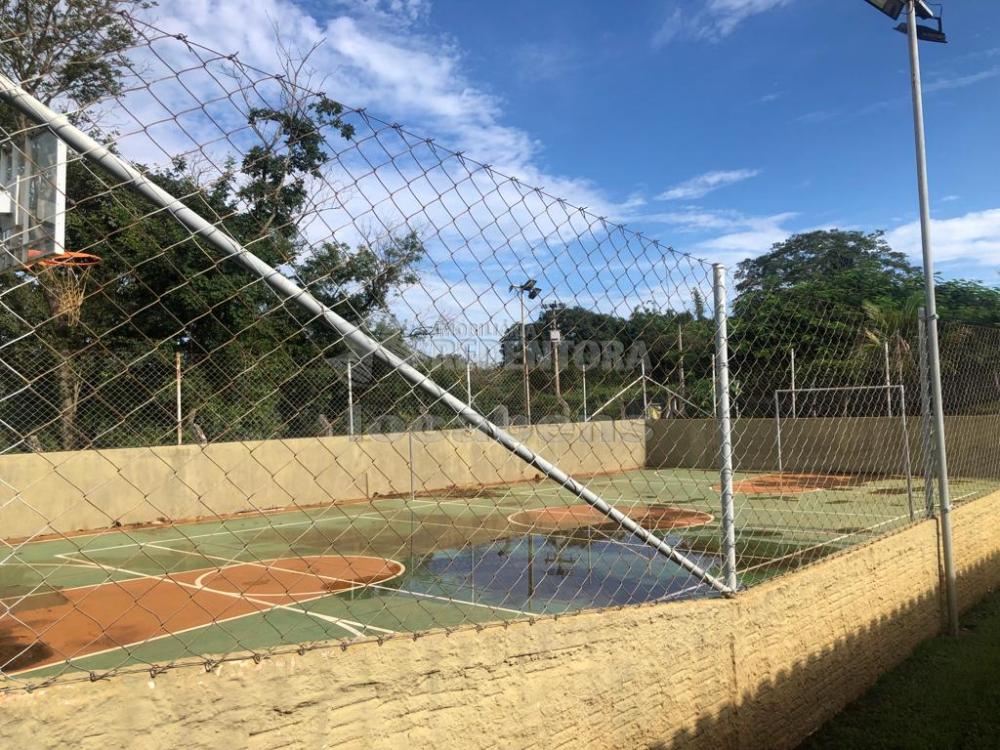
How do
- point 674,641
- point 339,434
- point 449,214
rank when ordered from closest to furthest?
point 449,214 < point 674,641 < point 339,434

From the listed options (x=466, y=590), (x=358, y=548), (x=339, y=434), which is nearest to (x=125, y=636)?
(x=466, y=590)

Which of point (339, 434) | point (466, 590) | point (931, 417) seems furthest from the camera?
point (339, 434)

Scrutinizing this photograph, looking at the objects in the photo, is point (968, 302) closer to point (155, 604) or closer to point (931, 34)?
point (931, 34)

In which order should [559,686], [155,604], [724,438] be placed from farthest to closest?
[155,604] → [724,438] → [559,686]

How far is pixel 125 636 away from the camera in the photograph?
19.2 ft

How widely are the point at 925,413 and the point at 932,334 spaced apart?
0.60 meters

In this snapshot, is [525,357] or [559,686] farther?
[525,357]

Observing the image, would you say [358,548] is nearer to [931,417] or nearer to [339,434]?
[339,434]

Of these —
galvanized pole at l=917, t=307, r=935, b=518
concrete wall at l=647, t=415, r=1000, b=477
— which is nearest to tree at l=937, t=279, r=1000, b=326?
concrete wall at l=647, t=415, r=1000, b=477

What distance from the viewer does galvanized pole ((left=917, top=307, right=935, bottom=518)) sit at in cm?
545

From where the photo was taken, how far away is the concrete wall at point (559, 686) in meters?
1.74

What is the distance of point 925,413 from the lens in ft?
18.0

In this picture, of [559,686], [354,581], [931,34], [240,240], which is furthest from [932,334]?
[354,581]

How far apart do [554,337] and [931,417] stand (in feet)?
12.2
